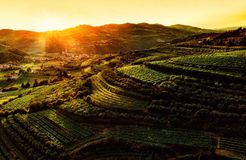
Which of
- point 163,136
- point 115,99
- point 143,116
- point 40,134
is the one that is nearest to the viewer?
point 163,136

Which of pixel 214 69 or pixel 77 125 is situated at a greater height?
pixel 214 69

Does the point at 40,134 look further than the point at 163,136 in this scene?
Yes

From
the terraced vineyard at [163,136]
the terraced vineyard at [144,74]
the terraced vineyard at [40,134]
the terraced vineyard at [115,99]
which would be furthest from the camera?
the terraced vineyard at [144,74]

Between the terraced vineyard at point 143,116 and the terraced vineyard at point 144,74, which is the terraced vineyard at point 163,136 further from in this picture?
the terraced vineyard at point 144,74

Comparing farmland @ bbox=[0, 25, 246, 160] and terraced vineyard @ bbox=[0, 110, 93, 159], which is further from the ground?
farmland @ bbox=[0, 25, 246, 160]

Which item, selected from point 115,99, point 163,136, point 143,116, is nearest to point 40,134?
point 115,99

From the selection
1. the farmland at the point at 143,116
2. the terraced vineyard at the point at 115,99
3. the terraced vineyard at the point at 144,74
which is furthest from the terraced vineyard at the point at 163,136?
the terraced vineyard at the point at 144,74

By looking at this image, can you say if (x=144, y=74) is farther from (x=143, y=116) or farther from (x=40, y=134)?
(x=40, y=134)

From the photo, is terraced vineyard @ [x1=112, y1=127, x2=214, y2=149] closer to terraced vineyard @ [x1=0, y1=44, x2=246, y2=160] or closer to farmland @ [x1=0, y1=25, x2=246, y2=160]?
terraced vineyard @ [x1=0, y1=44, x2=246, y2=160]

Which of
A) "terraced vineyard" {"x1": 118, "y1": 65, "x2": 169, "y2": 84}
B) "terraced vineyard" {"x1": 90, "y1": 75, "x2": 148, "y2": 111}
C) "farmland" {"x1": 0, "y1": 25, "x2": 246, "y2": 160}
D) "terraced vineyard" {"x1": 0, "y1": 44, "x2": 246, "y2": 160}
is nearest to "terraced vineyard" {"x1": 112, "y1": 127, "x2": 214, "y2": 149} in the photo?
"terraced vineyard" {"x1": 0, "y1": 44, "x2": 246, "y2": 160}

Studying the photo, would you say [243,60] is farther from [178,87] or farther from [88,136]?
[88,136]

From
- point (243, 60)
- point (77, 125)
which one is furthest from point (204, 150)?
point (243, 60)
